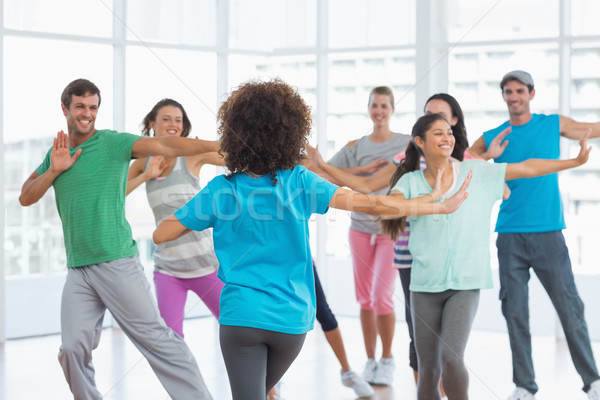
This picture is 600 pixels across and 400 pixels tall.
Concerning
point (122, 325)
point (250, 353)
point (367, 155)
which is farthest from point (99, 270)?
point (367, 155)

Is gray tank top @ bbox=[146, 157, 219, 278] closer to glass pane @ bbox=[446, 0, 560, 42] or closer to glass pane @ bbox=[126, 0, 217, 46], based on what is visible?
glass pane @ bbox=[126, 0, 217, 46]

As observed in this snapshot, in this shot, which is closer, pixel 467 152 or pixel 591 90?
pixel 467 152

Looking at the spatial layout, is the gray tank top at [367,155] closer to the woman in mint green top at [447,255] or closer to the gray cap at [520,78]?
the gray cap at [520,78]

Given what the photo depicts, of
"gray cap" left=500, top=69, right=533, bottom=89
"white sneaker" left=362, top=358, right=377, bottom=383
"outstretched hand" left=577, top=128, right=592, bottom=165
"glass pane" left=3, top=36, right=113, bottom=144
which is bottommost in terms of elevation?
"white sneaker" left=362, top=358, right=377, bottom=383

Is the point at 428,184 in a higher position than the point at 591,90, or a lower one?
lower

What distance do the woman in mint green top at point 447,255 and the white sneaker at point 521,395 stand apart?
0.76m

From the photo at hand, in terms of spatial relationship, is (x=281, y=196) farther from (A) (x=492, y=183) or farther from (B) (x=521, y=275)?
(B) (x=521, y=275)

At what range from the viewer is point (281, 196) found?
2.15 metres

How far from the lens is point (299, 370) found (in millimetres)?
4590

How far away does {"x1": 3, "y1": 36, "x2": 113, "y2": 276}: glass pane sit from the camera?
5.78m

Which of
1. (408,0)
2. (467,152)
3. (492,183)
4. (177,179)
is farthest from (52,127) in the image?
(492,183)

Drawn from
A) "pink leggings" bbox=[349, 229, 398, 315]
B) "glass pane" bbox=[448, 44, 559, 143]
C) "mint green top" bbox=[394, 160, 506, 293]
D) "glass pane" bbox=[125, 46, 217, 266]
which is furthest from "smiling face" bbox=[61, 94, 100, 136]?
"glass pane" bbox=[448, 44, 559, 143]

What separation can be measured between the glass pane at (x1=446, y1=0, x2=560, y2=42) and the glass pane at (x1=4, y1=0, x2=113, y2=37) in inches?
110

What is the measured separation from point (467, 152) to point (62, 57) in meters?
3.63
